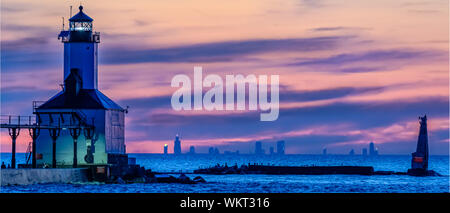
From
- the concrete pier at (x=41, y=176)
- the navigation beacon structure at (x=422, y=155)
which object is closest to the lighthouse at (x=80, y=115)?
the concrete pier at (x=41, y=176)

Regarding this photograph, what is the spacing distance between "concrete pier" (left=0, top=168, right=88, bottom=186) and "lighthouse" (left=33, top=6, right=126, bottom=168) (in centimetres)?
324

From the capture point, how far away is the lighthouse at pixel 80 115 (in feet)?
284

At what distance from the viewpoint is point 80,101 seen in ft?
290

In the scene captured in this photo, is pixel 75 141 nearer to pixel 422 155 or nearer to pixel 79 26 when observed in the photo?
pixel 79 26

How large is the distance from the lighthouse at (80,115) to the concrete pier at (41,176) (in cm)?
324

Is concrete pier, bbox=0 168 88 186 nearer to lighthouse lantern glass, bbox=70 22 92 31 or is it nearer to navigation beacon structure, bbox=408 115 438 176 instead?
lighthouse lantern glass, bbox=70 22 92 31

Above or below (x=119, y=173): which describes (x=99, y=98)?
above

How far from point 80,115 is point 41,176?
36.2 ft

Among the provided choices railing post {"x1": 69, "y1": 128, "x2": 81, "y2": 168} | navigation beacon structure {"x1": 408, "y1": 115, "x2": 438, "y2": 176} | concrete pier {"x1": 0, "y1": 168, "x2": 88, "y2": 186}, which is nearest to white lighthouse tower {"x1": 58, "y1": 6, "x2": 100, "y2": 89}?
railing post {"x1": 69, "y1": 128, "x2": 81, "y2": 168}
